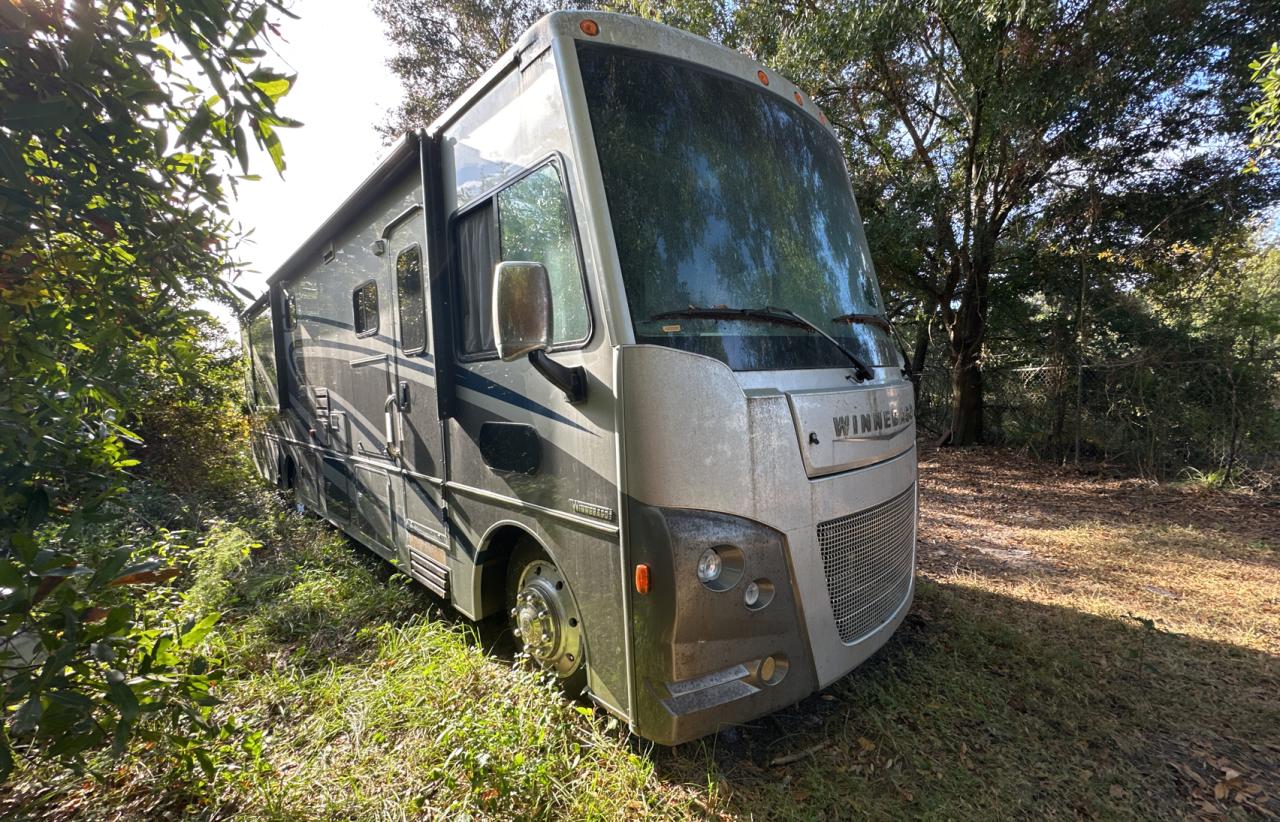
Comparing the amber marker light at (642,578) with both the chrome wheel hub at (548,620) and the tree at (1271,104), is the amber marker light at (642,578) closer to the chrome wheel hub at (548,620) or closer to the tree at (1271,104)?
the chrome wheel hub at (548,620)

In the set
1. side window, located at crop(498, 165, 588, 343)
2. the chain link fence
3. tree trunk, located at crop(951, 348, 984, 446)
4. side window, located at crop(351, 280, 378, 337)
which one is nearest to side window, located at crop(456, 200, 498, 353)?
side window, located at crop(498, 165, 588, 343)

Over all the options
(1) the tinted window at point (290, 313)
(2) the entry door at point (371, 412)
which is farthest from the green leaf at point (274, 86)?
(1) the tinted window at point (290, 313)

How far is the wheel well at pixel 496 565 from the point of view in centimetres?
305

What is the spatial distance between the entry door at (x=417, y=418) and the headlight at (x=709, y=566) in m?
1.86

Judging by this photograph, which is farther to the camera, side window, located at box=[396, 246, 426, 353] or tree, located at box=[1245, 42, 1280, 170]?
tree, located at box=[1245, 42, 1280, 170]

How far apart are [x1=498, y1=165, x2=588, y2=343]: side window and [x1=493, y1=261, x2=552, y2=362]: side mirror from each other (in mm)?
235

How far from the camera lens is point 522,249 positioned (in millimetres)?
2635

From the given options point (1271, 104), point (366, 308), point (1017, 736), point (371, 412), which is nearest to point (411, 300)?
point (366, 308)

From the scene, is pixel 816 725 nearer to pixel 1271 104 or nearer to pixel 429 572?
pixel 429 572

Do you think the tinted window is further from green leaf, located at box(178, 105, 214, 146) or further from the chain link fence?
the chain link fence

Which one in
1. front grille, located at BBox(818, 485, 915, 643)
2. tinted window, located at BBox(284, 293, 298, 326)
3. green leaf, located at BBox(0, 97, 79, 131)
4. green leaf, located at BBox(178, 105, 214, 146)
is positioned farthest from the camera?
tinted window, located at BBox(284, 293, 298, 326)

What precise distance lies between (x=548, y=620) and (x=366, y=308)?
2729 mm

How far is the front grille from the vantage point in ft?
8.09

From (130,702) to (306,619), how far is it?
2443 millimetres
